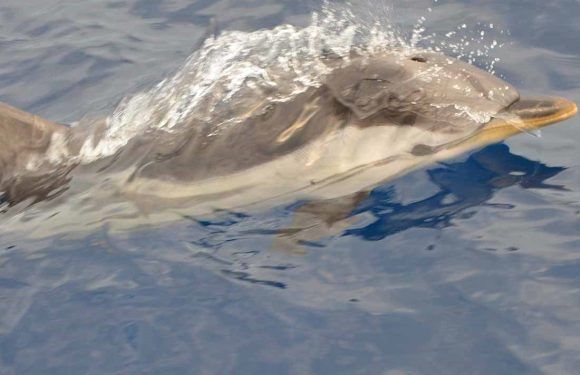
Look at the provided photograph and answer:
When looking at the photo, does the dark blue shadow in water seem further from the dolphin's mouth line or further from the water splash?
the water splash

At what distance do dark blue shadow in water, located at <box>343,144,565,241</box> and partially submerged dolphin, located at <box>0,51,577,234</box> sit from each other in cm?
18

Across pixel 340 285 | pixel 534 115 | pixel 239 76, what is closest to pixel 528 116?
pixel 534 115

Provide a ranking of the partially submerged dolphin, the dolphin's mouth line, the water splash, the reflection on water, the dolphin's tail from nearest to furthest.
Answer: the reflection on water → the dolphin's mouth line → the partially submerged dolphin → the water splash → the dolphin's tail

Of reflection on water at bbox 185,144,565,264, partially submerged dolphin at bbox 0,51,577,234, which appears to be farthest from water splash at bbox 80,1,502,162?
reflection on water at bbox 185,144,565,264

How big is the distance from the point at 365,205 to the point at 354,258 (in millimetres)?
647

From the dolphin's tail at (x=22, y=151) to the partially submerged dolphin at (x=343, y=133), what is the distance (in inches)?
30.1

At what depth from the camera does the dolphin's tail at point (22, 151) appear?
7.44 m

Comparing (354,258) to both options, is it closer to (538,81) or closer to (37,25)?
(538,81)

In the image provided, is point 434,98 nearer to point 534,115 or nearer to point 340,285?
point 534,115

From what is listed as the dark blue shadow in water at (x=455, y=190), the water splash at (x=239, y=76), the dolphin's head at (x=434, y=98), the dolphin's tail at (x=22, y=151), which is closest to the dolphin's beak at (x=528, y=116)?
the dolphin's head at (x=434, y=98)

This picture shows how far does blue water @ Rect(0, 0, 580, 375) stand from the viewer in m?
5.62

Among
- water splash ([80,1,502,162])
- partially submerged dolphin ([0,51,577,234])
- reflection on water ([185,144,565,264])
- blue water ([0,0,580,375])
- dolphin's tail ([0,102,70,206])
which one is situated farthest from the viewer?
dolphin's tail ([0,102,70,206])

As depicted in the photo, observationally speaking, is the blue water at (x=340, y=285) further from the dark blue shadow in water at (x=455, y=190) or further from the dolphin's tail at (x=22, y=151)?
the dolphin's tail at (x=22, y=151)

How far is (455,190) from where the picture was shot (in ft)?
23.2
